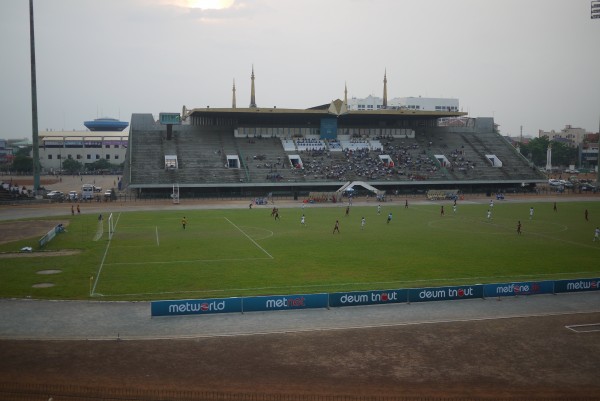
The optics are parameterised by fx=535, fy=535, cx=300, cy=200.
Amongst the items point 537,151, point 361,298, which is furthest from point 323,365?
point 537,151

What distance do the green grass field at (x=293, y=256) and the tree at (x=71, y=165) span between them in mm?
96575

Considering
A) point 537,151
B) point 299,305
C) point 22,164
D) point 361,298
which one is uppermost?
point 537,151

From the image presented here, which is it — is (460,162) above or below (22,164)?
above

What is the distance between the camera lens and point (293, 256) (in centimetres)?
3994

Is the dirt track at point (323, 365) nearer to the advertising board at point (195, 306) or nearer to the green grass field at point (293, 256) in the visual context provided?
the advertising board at point (195, 306)

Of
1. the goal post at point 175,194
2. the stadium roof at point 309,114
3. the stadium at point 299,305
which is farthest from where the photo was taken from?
the stadium roof at point 309,114

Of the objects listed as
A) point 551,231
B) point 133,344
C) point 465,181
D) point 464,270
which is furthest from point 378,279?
point 465,181

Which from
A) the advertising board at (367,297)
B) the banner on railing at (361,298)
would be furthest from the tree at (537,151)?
the advertising board at (367,297)

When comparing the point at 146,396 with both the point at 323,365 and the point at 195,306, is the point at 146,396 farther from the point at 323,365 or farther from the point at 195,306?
the point at 195,306

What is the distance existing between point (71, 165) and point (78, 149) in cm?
1799

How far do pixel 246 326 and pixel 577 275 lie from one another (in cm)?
2212

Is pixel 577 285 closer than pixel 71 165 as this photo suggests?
Result: Yes

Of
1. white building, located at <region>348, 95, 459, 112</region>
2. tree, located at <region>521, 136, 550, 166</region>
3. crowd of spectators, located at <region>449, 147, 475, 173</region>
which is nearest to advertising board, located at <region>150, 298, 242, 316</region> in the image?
crowd of spectators, located at <region>449, 147, 475, 173</region>

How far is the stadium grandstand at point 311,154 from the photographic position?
293 ft
